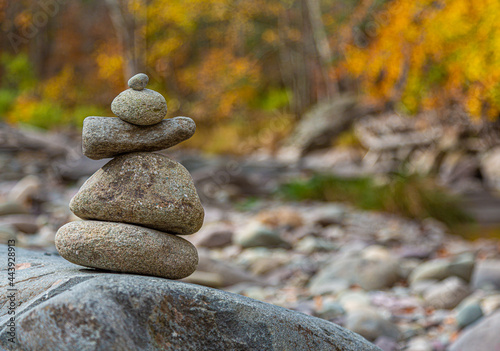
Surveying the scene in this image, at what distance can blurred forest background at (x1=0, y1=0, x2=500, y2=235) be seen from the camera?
36.3 ft

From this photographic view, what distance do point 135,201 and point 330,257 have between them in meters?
3.86

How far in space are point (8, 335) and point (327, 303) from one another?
8.55 feet

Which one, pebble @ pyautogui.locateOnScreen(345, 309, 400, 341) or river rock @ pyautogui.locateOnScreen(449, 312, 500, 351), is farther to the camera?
pebble @ pyautogui.locateOnScreen(345, 309, 400, 341)

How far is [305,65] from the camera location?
19312 millimetres

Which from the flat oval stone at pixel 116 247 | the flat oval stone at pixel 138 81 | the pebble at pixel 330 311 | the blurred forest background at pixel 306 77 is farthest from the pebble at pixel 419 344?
the blurred forest background at pixel 306 77

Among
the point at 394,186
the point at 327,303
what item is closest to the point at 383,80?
the point at 394,186

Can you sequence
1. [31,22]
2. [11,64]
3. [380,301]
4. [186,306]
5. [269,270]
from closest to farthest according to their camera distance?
[186,306] < [380,301] < [269,270] < [31,22] < [11,64]

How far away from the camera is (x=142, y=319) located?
142 centimetres

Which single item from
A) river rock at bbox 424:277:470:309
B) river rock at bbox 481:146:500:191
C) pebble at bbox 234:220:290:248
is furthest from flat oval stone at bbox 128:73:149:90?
river rock at bbox 481:146:500:191

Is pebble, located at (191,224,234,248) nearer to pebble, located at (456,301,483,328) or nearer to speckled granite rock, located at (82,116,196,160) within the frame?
pebble, located at (456,301,483,328)

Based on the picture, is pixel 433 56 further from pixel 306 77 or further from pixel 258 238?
pixel 258 238

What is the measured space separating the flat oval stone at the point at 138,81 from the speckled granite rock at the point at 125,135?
0.50 feet

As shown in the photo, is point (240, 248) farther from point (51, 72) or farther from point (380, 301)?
point (51, 72)

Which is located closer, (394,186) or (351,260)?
(351,260)
